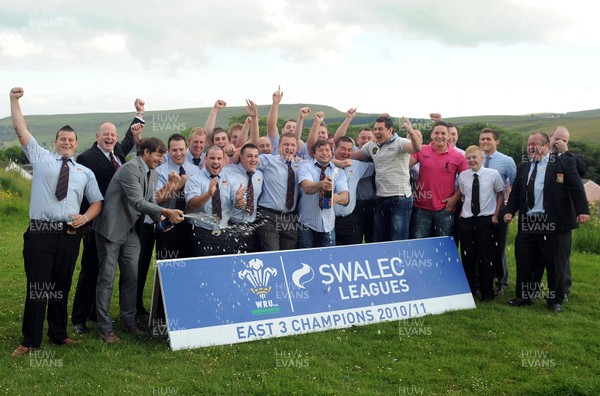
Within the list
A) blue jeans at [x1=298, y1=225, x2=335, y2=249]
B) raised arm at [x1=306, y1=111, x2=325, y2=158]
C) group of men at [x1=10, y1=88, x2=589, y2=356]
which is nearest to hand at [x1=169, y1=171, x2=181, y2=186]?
group of men at [x1=10, y1=88, x2=589, y2=356]

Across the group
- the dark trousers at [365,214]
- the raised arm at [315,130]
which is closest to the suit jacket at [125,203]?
the raised arm at [315,130]

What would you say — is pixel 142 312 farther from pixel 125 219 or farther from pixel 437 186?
pixel 437 186

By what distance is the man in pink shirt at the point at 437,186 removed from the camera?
911cm

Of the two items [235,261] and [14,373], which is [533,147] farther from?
[14,373]

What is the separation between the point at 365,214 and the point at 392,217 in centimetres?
52

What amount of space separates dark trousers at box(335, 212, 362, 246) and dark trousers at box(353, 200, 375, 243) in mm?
250

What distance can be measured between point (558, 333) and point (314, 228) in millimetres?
3444

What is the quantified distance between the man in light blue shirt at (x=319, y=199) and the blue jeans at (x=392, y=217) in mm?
848

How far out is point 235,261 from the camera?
7.46 m

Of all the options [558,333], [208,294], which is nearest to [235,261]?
[208,294]

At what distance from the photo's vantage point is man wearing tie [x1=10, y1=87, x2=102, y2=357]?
21.7ft

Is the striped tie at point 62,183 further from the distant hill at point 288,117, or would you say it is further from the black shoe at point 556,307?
the distant hill at point 288,117

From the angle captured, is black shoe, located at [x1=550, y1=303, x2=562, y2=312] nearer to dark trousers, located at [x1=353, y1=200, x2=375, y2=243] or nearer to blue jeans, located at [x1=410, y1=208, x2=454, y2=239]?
blue jeans, located at [x1=410, y1=208, x2=454, y2=239]

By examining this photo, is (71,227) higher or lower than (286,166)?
lower
